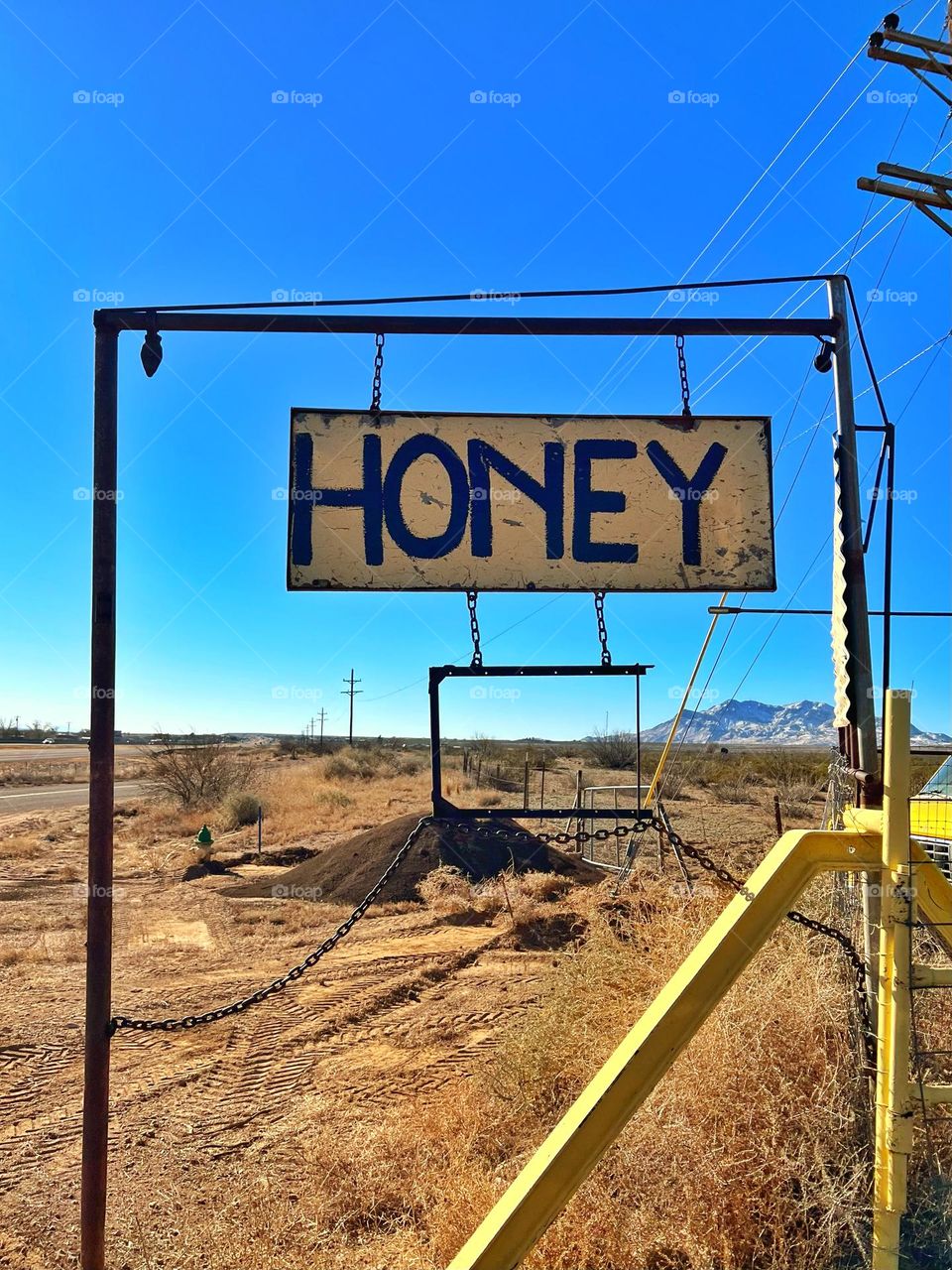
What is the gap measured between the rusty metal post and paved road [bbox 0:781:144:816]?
25379mm

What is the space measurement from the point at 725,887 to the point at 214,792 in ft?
72.6

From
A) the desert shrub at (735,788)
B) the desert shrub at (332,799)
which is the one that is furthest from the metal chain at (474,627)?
the desert shrub at (735,788)

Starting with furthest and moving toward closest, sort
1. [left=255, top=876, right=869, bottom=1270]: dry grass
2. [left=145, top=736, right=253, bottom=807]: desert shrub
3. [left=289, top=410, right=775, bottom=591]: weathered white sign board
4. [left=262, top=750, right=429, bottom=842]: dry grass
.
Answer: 1. [left=145, top=736, right=253, bottom=807]: desert shrub
2. [left=262, top=750, right=429, bottom=842]: dry grass
3. [left=289, top=410, right=775, bottom=591]: weathered white sign board
4. [left=255, top=876, right=869, bottom=1270]: dry grass

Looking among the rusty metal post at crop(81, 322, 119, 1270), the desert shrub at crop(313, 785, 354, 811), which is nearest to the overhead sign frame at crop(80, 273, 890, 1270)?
the rusty metal post at crop(81, 322, 119, 1270)

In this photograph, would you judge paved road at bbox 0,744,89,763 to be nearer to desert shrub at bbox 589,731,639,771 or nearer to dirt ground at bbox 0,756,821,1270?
desert shrub at bbox 589,731,639,771

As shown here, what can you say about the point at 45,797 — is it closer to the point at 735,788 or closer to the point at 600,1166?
the point at 735,788

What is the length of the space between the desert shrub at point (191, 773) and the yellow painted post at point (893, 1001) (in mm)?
24778

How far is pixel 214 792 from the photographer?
25.9m

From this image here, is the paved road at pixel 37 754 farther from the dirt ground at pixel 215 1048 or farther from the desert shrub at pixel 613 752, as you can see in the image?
the dirt ground at pixel 215 1048

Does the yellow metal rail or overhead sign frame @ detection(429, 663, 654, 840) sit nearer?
the yellow metal rail

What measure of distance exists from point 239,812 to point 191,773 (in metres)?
3.29

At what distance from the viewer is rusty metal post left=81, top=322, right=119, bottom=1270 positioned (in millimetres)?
3170

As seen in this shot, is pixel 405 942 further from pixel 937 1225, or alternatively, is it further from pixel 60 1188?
pixel 937 1225

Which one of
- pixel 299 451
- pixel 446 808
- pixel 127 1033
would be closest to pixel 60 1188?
pixel 127 1033
